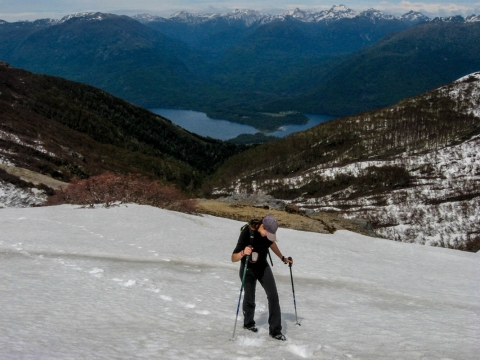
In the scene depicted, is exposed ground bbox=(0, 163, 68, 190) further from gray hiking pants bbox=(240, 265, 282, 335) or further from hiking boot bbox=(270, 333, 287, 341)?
hiking boot bbox=(270, 333, 287, 341)

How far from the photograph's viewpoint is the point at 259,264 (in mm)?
10016

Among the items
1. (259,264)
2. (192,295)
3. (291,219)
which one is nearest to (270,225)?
(259,264)

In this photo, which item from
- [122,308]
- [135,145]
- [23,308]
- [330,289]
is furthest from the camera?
[135,145]

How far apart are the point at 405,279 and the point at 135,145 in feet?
512

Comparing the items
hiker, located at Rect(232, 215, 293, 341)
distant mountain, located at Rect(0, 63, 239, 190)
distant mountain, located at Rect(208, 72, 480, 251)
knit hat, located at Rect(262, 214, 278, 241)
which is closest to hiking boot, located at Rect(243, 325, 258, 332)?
hiker, located at Rect(232, 215, 293, 341)

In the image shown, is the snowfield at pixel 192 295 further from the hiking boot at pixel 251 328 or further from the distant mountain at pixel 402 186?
the distant mountain at pixel 402 186

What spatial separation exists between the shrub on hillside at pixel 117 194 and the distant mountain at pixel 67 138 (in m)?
24.7

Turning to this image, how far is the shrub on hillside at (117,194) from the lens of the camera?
94.5ft

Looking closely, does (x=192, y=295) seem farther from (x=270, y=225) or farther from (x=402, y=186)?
(x=402, y=186)

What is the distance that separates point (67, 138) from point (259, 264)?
109383mm

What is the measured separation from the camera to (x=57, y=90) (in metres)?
184

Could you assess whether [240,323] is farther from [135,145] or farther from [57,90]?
[57,90]

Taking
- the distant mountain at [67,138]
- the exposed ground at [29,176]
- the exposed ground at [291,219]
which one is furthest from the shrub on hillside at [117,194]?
the distant mountain at [67,138]

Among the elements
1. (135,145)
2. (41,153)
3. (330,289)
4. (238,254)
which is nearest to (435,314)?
(330,289)
